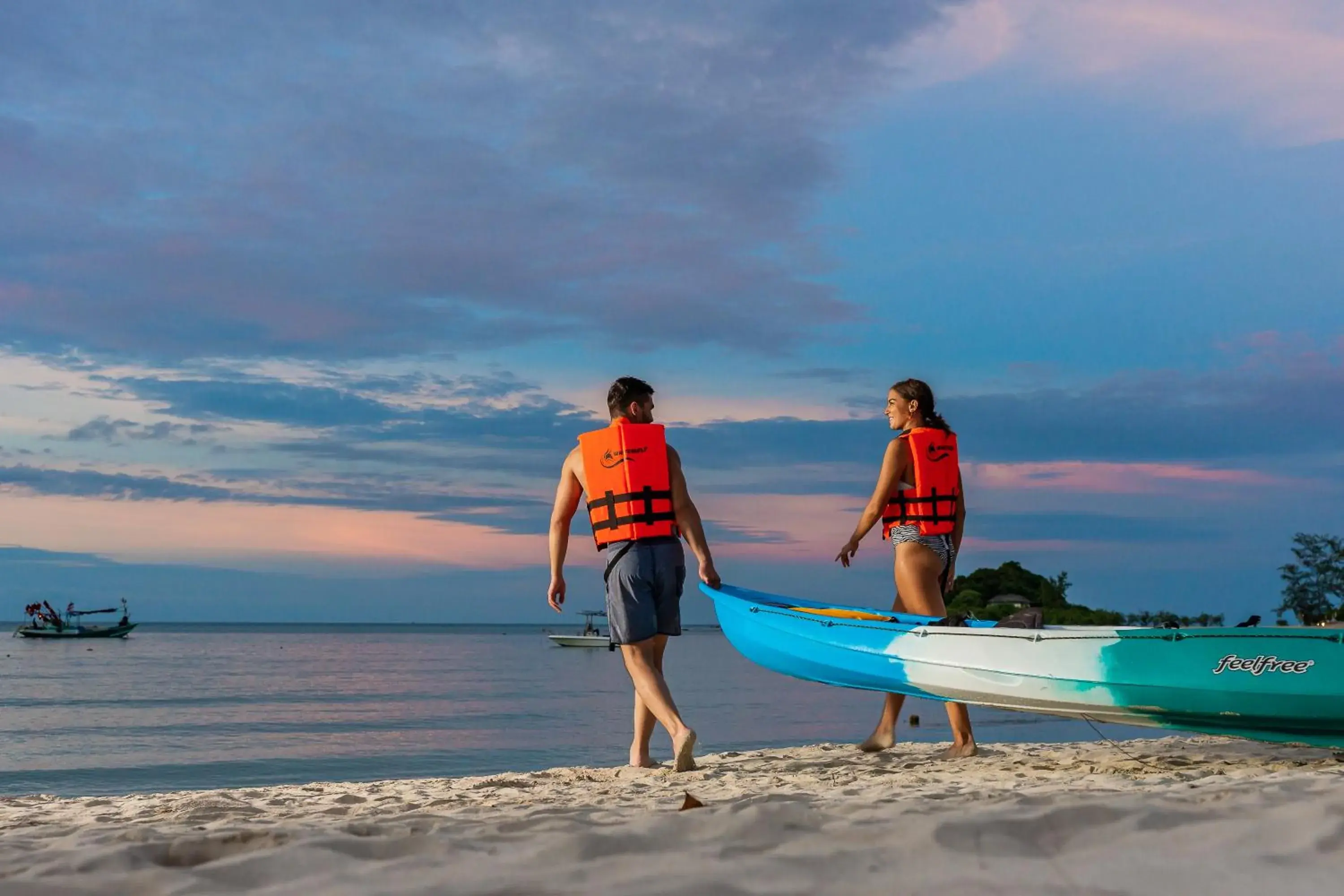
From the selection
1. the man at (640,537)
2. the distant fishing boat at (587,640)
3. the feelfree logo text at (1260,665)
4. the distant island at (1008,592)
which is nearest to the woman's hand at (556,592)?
the man at (640,537)

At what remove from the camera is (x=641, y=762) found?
672 centimetres

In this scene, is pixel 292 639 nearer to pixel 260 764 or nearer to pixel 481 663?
pixel 481 663

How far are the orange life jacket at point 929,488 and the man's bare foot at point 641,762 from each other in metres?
2.18

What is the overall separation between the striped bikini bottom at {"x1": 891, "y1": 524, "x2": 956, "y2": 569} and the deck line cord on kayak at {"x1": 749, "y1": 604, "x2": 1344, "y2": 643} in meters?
0.51

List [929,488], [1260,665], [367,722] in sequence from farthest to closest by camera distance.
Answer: [367,722] < [929,488] < [1260,665]

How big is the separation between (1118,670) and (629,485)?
3057mm

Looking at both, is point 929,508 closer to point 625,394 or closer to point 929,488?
point 929,488

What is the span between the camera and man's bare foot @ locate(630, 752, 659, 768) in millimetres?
6703

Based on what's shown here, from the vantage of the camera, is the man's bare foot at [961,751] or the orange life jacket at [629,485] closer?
the orange life jacket at [629,485]

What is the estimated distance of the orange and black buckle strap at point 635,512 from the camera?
21.3ft

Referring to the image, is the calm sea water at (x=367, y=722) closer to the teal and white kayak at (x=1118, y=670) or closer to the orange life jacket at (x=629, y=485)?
the teal and white kayak at (x=1118, y=670)

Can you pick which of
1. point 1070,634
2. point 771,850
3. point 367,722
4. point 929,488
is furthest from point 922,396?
point 367,722

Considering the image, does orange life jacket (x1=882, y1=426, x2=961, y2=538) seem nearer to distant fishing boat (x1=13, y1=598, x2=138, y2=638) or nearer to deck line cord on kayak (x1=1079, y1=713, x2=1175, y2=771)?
deck line cord on kayak (x1=1079, y1=713, x2=1175, y2=771)

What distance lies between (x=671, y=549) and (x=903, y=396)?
76.2 inches
